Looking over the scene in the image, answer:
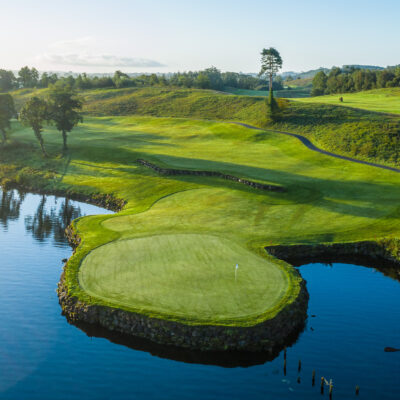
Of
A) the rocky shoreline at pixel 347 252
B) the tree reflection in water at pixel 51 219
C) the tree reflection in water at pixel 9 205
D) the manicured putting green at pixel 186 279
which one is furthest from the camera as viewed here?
the tree reflection in water at pixel 9 205

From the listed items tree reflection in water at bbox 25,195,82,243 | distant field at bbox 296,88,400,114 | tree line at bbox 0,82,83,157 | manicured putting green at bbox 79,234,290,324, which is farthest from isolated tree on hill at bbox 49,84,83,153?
distant field at bbox 296,88,400,114

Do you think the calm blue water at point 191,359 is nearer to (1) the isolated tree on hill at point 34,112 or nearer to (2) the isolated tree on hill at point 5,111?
(1) the isolated tree on hill at point 34,112

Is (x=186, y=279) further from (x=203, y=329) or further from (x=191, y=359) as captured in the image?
(x=191, y=359)

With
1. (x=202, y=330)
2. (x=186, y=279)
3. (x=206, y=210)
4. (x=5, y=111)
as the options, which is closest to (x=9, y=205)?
(x=206, y=210)

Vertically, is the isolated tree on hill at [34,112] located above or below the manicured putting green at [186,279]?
above

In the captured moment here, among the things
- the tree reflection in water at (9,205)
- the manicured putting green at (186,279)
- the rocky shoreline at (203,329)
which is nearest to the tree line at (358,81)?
the tree reflection in water at (9,205)
